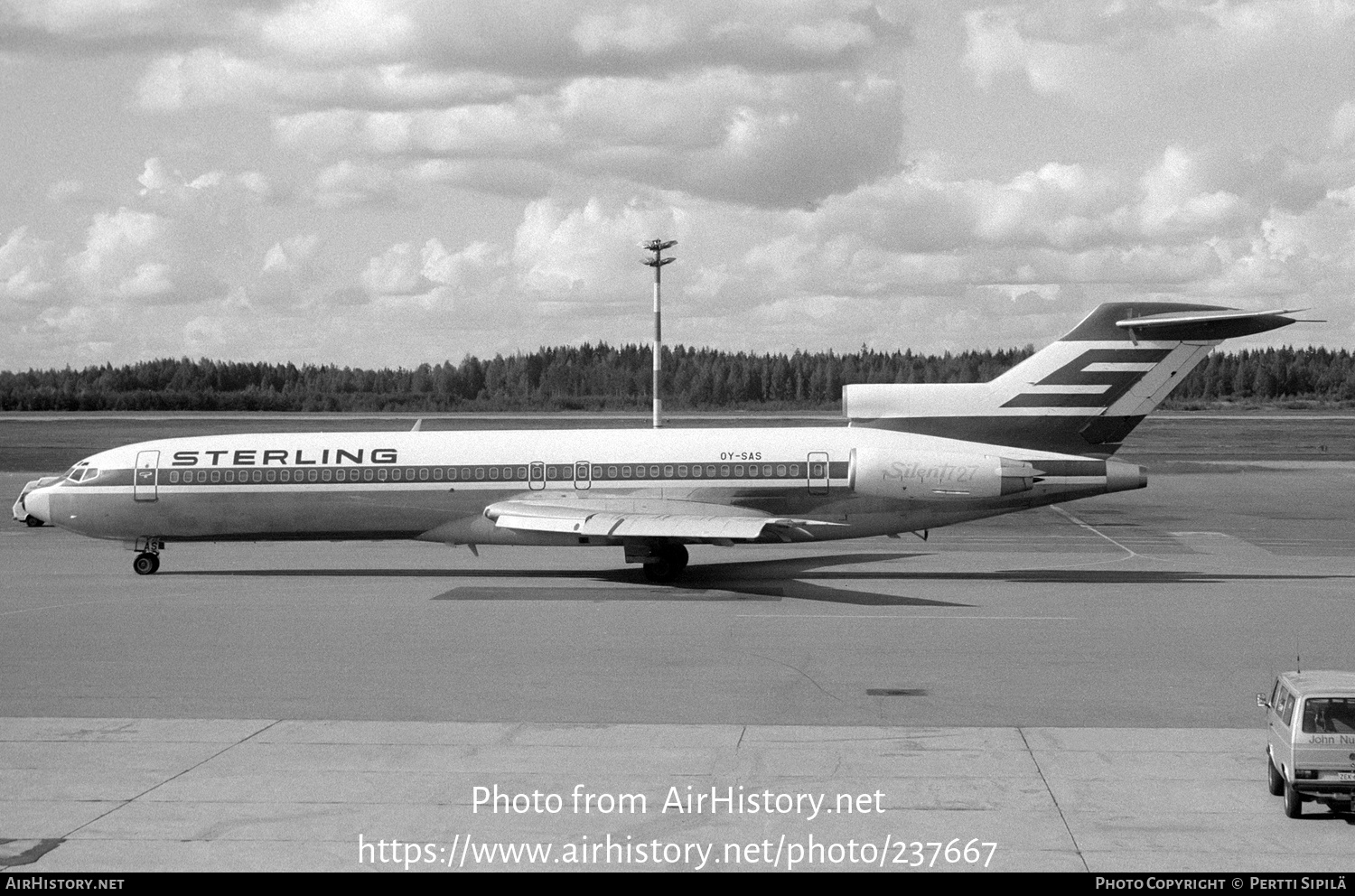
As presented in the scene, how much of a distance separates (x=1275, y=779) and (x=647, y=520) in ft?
58.7

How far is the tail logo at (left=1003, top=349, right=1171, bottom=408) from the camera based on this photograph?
30.2 m

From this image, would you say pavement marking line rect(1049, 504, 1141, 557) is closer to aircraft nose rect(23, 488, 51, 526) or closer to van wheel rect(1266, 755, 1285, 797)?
van wheel rect(1266, 755, 1285, 797)

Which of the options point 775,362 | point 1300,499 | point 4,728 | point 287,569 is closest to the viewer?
point 4,728

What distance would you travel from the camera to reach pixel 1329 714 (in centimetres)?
1179

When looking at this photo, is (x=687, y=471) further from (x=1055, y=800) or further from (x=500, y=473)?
(x=1055, y=800)

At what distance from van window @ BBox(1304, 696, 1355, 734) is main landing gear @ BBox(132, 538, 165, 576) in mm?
27130

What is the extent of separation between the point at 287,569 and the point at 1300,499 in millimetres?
38584

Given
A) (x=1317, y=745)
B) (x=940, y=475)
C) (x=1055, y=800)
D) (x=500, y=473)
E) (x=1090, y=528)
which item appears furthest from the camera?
(x=1090, y=528)

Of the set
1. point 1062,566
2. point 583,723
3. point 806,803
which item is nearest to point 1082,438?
point 1062,566

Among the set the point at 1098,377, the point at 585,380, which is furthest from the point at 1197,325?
the point at 585,380

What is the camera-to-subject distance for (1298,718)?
11.8 m

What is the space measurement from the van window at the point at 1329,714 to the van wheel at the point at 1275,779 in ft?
2.52
